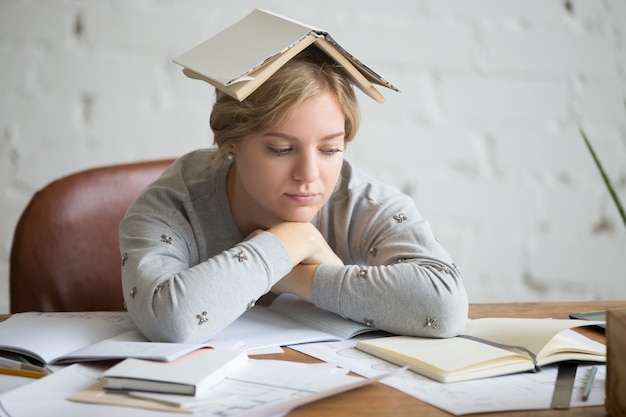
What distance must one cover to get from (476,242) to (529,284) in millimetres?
172

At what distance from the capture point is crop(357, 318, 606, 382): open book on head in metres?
0.88

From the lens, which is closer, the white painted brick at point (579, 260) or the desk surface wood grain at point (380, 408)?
the desk surface wood grain at point (380, 408)

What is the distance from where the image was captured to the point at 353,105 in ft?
3.82

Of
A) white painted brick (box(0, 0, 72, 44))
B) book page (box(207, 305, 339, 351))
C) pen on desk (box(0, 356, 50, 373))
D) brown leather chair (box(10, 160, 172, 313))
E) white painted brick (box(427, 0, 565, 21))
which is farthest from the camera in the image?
white painted brick (box(427, 0, 565, 21))

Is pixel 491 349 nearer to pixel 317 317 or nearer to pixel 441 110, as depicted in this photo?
pixel 317 317

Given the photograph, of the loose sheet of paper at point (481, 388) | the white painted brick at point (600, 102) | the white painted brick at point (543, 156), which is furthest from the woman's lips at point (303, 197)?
the white painted brick at point (600, 102)

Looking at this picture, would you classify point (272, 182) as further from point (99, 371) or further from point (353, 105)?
point (99, 371)

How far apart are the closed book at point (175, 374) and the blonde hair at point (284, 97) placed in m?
0.35

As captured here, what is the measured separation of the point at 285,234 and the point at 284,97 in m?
0.18

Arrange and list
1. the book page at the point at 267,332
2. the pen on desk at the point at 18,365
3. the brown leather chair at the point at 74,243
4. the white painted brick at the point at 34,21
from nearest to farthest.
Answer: the pen on desk at the point at 18,365 → the book page at the point at 267,332 → the brown leather chair at the point at 74,243 → the white painted brick at the point at 34,21

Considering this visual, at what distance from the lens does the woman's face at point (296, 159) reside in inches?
42.9

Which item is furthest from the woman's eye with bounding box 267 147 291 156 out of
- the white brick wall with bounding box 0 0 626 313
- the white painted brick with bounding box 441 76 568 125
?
the white painted brick with bounding box 441 76 568 125

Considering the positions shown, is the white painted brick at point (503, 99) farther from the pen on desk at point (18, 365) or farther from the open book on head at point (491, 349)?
the pen on desk at point (18, 365)

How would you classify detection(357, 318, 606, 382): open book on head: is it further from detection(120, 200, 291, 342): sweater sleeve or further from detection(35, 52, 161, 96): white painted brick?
detection(35, 52, 161, 96): white painted brick
